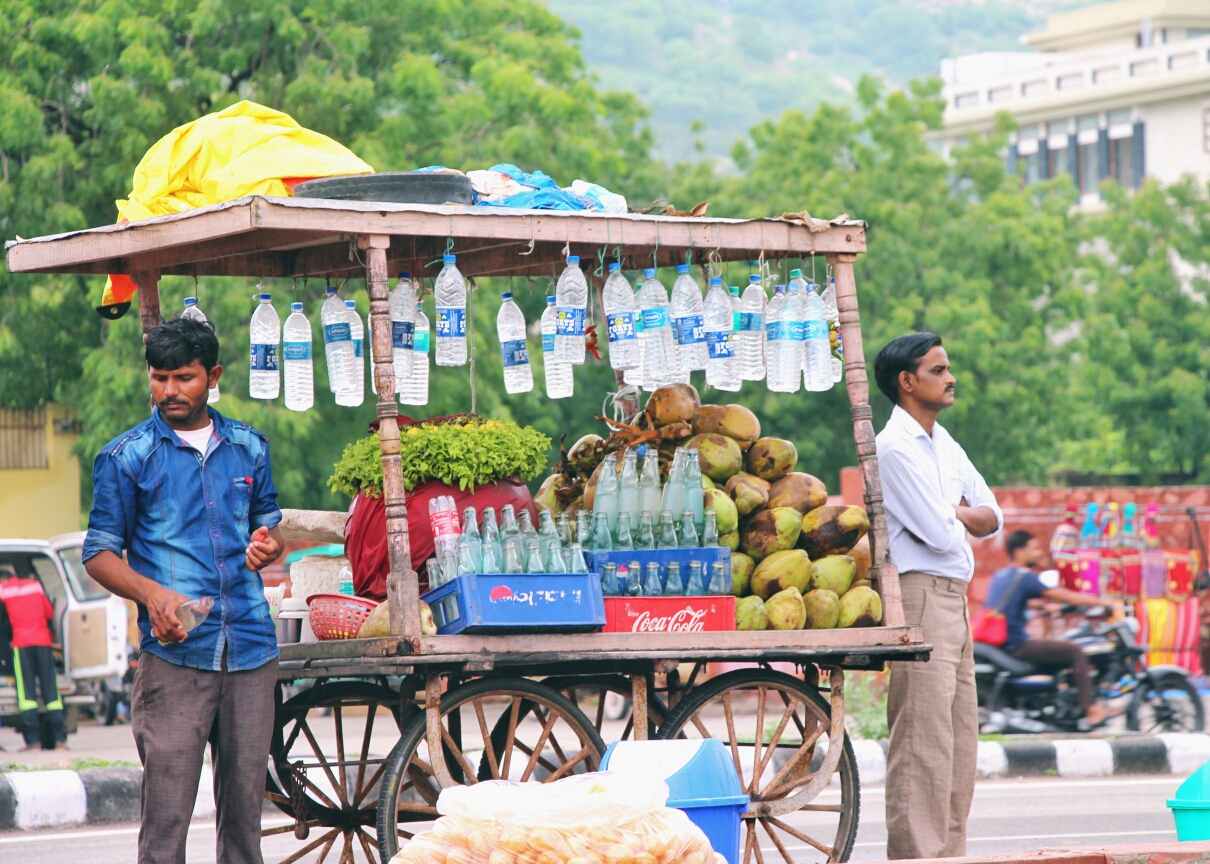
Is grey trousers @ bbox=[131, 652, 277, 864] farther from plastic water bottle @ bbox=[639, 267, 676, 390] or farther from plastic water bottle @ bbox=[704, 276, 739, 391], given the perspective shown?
plastic water bottle @ bbox=[704, 276, 739, 391]

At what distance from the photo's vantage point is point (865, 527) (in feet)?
16.9

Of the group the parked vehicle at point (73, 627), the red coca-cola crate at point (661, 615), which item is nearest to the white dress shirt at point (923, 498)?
the red coca-cola crate at point (661, 615)

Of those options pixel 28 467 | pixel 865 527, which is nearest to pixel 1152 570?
pixel 865 527

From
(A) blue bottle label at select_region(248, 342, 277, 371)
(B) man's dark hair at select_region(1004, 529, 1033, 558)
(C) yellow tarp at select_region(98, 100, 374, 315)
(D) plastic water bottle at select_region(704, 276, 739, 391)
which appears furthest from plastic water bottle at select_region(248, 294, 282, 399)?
(B) man's dark hair at select_region(1004, 529, 1033, 558)

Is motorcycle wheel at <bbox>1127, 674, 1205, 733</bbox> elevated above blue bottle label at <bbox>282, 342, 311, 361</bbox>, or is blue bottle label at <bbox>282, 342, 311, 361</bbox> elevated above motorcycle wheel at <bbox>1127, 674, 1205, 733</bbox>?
blue bottle label at <bbox>282, 342, 311, 361</bbox>

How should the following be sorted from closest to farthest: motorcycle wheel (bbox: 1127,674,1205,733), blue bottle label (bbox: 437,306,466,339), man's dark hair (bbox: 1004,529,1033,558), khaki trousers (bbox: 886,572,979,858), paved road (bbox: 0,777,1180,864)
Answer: blue bottle label (bbox: 437,306,466,339) → khaki trousers (bbox: 886,572,979,858) → paved road (bbox: 0,777,1180,864) → motorcycle wheel (bbox: 1127,674,1205,733) → man's dark hair (bbox: 1004,529,1033,558)

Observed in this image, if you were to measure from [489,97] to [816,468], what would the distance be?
7.48 m

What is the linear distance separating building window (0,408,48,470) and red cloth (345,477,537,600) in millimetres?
12792

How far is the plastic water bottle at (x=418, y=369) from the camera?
16.7 feet

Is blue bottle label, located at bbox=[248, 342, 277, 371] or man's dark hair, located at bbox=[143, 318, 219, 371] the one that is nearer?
man's dark hair, located at bbox=[143, 318, 219, 371]

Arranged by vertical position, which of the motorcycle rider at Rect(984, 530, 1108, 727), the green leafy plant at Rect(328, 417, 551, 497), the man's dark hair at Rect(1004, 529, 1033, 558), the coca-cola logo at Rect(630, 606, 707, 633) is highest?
the green leafy plant at Rect(328, 417, 551, 497)

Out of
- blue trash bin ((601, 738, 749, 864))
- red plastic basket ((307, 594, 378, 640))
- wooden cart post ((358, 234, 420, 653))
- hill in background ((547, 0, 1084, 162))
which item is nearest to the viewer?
blue trash bin ((601, 738, 749, 864))

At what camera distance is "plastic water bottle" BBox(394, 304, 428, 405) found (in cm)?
509

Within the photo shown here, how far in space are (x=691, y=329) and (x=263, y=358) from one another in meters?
1.40
